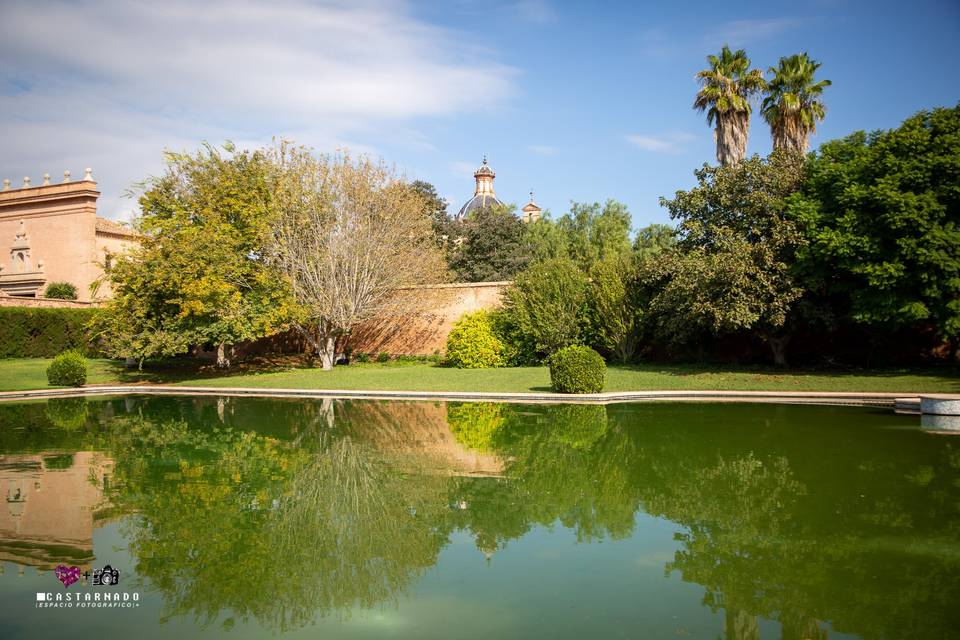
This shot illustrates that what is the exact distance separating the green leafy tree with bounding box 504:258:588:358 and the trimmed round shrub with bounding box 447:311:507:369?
3.69 feet


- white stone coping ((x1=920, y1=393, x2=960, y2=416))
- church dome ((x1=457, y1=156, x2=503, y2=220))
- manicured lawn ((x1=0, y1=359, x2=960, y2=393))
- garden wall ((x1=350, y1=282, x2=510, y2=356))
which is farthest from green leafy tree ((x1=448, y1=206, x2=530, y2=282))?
church dome ((x1=457, y1=156, x2=503, y2=220))

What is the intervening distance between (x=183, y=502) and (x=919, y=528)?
7094 millimetres

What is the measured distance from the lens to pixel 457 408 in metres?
15.2

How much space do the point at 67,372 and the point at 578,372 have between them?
14164 mm

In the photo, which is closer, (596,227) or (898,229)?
(898,229)

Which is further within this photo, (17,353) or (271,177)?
(17,353)

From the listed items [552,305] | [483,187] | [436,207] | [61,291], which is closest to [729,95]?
[552,305]

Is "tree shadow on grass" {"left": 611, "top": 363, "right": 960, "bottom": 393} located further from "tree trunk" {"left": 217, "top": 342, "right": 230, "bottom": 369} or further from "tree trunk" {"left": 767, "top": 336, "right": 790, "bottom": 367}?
"tree trunk" {"left": 217, "top": 342, "right": 230, "bottom": 369}

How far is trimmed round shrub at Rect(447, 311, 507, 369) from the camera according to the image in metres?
23.7

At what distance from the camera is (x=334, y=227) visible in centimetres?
2333

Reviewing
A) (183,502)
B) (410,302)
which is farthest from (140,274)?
(183,502)

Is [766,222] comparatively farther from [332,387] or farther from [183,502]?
[183,502]

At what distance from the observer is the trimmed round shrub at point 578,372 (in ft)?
53.3

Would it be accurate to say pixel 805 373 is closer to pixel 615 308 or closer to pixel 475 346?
pixel 615 308
